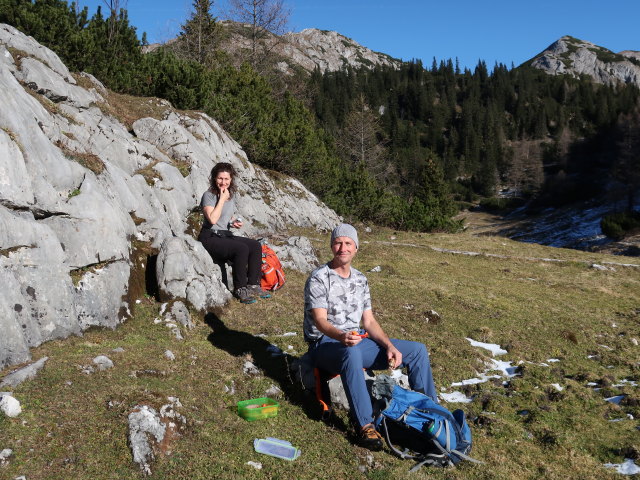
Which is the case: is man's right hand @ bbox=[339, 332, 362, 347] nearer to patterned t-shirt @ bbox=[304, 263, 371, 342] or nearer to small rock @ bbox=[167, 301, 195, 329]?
patterned t-shirt @ bbox=[304, 263, 371, 342]

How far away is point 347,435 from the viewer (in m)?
5.27

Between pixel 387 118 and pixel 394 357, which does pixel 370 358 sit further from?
pixel 387 118

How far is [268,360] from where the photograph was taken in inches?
282

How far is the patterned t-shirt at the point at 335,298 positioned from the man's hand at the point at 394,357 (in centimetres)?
60

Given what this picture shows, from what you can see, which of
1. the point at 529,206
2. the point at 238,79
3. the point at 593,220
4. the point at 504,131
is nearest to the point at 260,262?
the point at 238,79

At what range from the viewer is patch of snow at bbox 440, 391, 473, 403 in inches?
274

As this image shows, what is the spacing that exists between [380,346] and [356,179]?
25.3m

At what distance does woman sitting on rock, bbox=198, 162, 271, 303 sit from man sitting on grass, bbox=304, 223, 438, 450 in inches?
162

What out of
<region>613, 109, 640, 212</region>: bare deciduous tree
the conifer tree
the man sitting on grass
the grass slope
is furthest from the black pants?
<region>613, 109, 640, 212</region>: bare deciduous tree

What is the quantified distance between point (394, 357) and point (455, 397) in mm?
2380

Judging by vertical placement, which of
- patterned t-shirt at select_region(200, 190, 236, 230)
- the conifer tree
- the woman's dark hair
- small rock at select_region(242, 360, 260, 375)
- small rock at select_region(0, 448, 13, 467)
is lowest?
small rock at select_region(242, 360, 260, 375)

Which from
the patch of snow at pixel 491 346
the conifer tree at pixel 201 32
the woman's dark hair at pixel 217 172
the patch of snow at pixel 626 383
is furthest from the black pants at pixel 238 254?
the conifer tree at pixel 201 32

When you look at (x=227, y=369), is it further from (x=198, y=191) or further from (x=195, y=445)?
(x=198, y=191)

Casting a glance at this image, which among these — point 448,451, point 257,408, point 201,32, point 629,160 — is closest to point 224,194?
point 257,408
